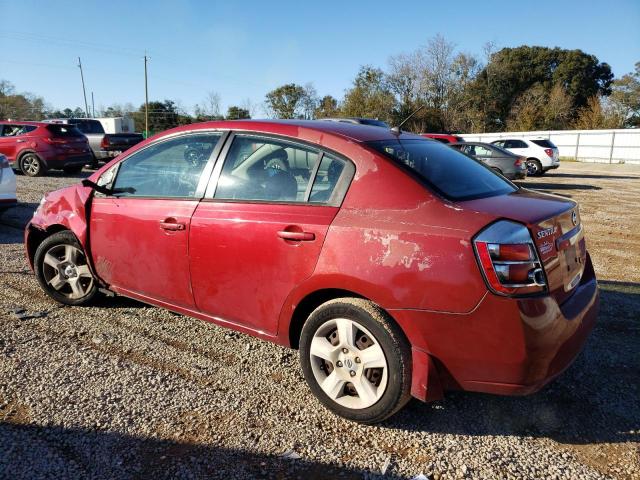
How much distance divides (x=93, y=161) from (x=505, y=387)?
15.1 metres

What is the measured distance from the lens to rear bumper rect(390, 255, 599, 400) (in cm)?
221

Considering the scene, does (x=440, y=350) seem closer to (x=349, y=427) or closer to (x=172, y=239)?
(x=349, y=427)

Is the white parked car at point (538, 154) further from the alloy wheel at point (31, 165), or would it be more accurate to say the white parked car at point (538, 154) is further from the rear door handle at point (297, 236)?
the rear door handle at point (297, 236)

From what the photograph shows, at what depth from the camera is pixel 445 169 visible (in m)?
2.90

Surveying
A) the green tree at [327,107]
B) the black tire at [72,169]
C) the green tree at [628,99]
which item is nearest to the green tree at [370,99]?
the green tree at [327,107]

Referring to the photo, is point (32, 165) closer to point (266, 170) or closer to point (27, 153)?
point (27, 153)

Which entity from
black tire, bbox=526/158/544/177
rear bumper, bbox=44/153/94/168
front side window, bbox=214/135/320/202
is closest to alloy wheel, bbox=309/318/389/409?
front side window, bbox=214/135/320/202

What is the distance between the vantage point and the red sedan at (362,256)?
227 centimetres

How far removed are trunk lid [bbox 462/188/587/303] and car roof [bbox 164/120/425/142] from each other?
0.81 metres

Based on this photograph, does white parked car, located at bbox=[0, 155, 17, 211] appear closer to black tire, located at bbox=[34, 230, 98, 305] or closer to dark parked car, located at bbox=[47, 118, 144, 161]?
black tire, located at bbox=[34, 230, 98, 305]

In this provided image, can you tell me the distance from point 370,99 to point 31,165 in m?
34.6

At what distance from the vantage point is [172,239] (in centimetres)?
328

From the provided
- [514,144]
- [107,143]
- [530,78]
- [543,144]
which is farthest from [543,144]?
[530,78]

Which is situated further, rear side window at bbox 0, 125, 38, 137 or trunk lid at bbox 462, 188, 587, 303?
rear side window at bbox 0, 125, 38, 137
